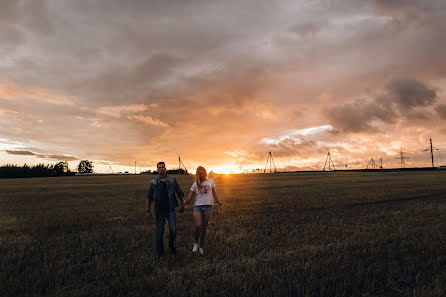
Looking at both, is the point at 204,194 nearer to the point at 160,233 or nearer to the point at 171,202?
the point at 171,202

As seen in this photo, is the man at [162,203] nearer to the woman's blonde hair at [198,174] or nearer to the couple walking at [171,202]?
the couple walking at [171,202]

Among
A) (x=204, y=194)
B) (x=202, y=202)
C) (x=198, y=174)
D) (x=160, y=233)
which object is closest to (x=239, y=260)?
(x=202, y=202)

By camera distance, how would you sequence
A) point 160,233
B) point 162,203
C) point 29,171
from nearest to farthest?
point 160,233, point 162,203, point 29,171

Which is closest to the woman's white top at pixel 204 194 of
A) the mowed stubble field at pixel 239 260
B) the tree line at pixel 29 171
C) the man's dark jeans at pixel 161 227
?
the man's dark jeans at pixel 161 227

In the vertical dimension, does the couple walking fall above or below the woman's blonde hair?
below

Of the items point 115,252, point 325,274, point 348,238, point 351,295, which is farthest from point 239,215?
point 351,295

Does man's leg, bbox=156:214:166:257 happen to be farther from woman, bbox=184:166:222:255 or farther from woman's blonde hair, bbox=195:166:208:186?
woman's blonde hair, bbox=195:166:208:186

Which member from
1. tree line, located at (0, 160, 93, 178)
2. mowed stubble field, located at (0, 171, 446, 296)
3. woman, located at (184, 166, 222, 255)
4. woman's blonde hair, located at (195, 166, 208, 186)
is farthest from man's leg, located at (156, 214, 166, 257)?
tree line, located at (0, 160, 93, 178)

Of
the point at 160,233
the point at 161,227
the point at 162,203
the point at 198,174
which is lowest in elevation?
the point at 160,233

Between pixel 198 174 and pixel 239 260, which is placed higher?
pixel 198 174

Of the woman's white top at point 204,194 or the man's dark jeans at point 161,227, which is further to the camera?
the woman's white top at point 204,194

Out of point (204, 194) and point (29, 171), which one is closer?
point (204, 194)

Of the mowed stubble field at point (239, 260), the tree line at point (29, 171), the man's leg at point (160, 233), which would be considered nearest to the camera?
the mowed stubble field at point (239, 260)

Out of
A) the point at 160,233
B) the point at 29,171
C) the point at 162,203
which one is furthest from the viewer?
the point at 29,171
